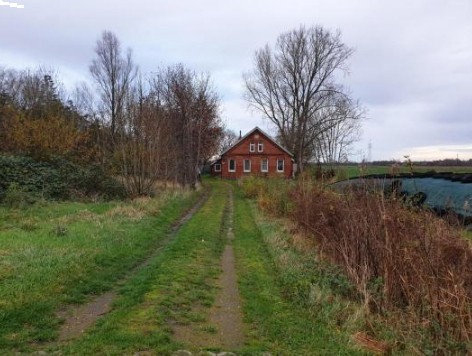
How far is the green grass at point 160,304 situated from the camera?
5.45m

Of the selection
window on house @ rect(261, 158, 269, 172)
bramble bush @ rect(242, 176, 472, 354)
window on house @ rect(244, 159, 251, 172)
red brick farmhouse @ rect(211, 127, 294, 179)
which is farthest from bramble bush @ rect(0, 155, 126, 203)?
window on house @ rect(261, 158, 269, 172)

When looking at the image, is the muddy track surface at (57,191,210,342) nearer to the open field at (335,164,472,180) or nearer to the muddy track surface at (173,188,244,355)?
the muddy track surface at (173,188,244,355)

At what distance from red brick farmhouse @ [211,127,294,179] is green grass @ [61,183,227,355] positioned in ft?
144

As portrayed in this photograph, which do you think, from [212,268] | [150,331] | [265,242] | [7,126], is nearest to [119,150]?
[7,126]

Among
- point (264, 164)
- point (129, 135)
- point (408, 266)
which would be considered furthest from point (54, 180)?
point (264, 164)

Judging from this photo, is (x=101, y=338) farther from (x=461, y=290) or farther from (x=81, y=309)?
(x=461, y=290)

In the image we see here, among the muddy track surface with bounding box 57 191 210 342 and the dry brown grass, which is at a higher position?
the dry brown grass

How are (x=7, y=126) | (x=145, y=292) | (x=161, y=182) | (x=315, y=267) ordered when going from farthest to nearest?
(x=161, y=182) → (x=7, y=126) → (x=315, y=267) → (x=145, y=292)

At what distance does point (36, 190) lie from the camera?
60.4ft

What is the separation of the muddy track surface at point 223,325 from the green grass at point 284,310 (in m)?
0.16

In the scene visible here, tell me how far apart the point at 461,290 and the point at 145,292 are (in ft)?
15.8

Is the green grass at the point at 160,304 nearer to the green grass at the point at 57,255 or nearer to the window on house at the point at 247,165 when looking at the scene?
the green grass at the point at 57,255

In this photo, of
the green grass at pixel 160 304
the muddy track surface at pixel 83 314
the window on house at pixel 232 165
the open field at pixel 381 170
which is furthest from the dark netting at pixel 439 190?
the window on house at pixel 232 165

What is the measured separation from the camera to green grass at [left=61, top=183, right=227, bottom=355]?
5453mm
